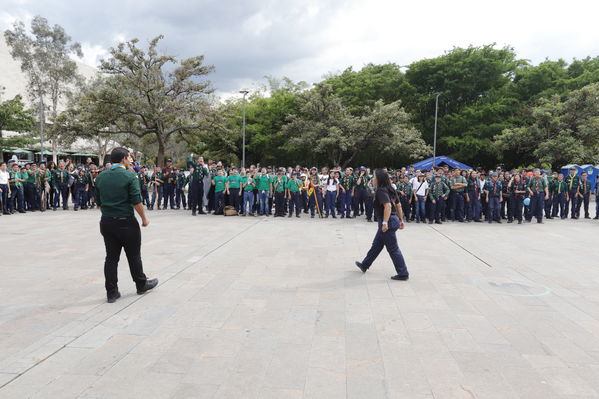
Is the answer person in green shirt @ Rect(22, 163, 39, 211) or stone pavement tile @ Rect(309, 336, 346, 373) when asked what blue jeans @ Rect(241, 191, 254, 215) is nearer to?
person in green shirt @ Rect(22, 163, 39, 211)

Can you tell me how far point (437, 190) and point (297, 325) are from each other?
10.7 metres

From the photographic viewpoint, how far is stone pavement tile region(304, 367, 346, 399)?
9.46 feet

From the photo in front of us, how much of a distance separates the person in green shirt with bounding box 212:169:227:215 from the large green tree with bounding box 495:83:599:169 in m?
23.8

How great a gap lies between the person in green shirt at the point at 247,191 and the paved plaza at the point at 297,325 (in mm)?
6181

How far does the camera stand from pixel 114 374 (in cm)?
315

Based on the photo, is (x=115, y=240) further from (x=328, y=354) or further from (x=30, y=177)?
(x=30, y=177)

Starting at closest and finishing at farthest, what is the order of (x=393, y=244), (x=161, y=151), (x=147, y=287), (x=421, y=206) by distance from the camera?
(x=147, y=287), (x=393, y=244), (x=421, y=206), (x=161, y=151)

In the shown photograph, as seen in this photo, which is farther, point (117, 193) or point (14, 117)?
point (14, 117)

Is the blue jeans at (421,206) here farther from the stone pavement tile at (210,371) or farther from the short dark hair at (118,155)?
the stone pavement tile at (210,371)

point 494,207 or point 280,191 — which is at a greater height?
point 280,191

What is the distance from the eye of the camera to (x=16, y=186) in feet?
46.2

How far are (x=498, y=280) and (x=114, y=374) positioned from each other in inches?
222

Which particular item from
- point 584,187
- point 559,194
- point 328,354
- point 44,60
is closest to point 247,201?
point 328,354

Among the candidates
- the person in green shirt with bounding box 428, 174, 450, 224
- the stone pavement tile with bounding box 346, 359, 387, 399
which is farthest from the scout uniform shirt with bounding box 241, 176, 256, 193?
the stone pavement tile with bounding box 346, 359, 387, 399
